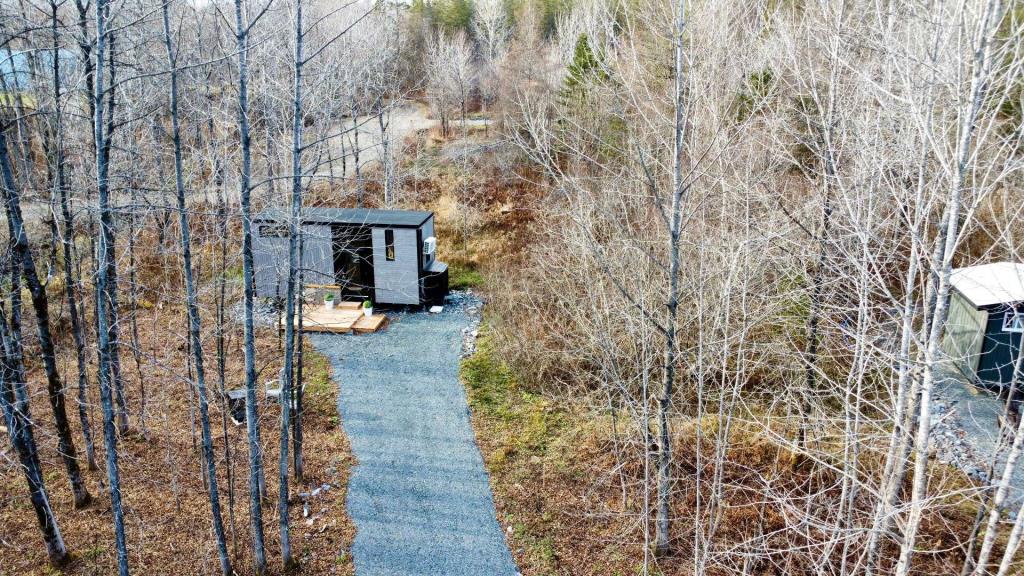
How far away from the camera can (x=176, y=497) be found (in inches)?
314

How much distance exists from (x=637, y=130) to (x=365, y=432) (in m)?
8.75

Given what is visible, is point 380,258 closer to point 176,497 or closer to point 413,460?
point 413,460

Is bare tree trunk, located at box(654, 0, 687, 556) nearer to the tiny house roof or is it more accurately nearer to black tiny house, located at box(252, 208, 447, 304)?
black tiny house, located at box(252, 208, 447, 304)

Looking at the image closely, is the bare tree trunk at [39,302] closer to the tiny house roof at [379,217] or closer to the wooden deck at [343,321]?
the wooden deck at [343,321]

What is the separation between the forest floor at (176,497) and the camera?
7523mm

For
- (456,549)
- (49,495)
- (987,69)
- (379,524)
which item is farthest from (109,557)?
(987,69)

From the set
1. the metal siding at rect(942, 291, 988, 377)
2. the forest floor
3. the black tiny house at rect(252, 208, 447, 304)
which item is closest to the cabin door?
the black tiny house at rect(252, 208, 447, 304)

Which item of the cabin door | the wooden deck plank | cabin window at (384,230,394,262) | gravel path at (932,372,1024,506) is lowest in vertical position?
gravel path at (932,372,1024,506)

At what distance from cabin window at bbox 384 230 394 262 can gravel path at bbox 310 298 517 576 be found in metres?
1.78

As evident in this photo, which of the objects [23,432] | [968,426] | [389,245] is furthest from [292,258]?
[968,426]

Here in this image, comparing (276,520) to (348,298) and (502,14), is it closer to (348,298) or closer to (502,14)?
(348,298)

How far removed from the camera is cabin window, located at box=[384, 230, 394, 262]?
47.6ft

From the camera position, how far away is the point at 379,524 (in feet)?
26.8

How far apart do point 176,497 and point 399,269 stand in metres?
7.60
